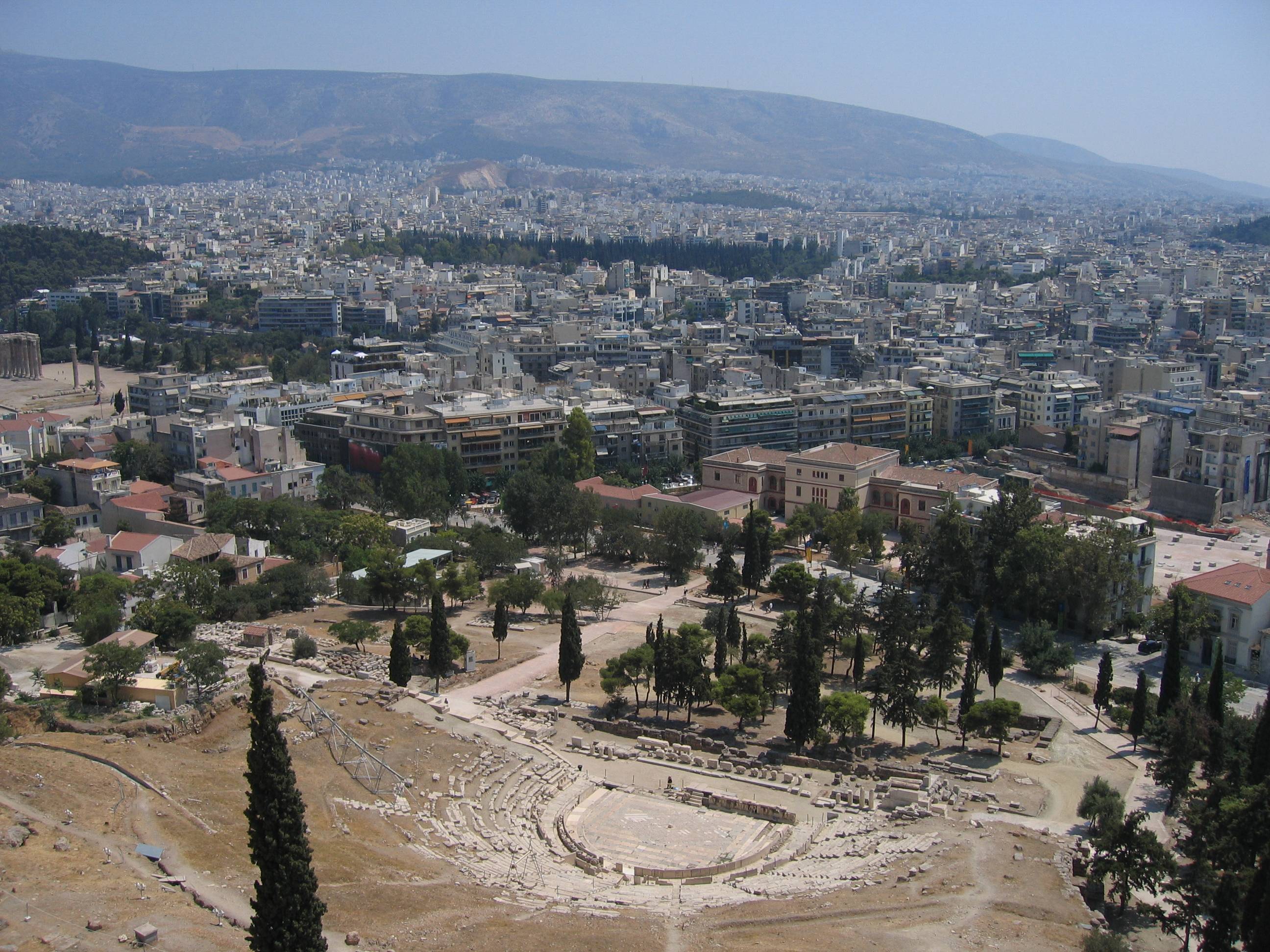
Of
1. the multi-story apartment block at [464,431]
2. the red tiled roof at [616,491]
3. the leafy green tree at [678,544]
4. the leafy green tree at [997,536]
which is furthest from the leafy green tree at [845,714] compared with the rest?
the multi-story apartment block at [464,431]

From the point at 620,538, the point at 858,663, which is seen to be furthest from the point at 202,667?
the point at 620,538

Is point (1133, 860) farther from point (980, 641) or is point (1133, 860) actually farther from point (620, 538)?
point (620, 538)

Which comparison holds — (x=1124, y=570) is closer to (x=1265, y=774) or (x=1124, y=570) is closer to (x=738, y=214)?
(x=1265, y=774)

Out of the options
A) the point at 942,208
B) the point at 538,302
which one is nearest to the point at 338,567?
the point at 538,302

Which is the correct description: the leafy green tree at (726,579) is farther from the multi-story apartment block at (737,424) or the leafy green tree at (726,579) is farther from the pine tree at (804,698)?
the multi-story apartment block at (737,424)

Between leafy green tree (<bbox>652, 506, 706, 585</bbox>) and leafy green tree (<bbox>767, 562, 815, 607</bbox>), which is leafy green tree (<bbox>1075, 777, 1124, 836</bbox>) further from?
leafy green tree (<bbox>652, 506, 706, 585</bbox>)

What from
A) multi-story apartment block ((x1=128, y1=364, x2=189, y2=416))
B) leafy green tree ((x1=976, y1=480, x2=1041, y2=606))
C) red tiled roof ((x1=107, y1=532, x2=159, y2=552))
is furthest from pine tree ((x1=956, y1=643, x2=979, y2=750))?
multi-story apartment block ((x1=128, y1=364, x2=189, y2=416))
